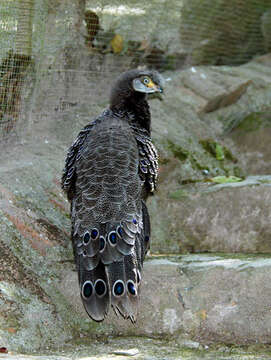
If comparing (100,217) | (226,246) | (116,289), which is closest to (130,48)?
(226,246)

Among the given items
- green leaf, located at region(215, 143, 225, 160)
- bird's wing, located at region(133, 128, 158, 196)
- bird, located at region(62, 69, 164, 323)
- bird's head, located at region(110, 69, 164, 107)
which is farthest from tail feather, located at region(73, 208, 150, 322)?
green leaf, located at region(215, 143, 225, 160)

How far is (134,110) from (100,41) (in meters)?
1.45

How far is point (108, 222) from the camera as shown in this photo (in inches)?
146

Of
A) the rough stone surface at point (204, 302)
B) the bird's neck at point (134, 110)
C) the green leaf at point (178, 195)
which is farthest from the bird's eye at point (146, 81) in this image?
the rough stone surface at point (204, 302)

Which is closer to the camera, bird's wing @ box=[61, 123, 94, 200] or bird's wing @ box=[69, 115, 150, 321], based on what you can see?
bird's wing @ box=[69, 115, 150, 321]

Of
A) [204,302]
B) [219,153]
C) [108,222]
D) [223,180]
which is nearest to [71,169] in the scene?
[108,222]

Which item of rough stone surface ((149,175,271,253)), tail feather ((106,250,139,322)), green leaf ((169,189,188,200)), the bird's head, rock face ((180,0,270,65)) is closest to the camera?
tail feather ((106,250,139,322))

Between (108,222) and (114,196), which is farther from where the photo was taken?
(114,196)

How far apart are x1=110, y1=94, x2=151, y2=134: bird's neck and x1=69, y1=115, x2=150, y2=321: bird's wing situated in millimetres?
532

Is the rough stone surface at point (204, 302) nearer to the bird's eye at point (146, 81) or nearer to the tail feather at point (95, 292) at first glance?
the tail feather at point (95, 292)

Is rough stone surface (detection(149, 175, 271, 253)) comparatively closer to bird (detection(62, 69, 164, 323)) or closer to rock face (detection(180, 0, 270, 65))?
bird (detection(62, 69, 164, 323))

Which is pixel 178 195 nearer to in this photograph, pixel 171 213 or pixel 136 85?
pixel 171 213

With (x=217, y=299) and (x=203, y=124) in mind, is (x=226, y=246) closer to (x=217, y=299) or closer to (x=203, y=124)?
(x=217, y=299)

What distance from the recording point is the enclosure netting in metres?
5.15
